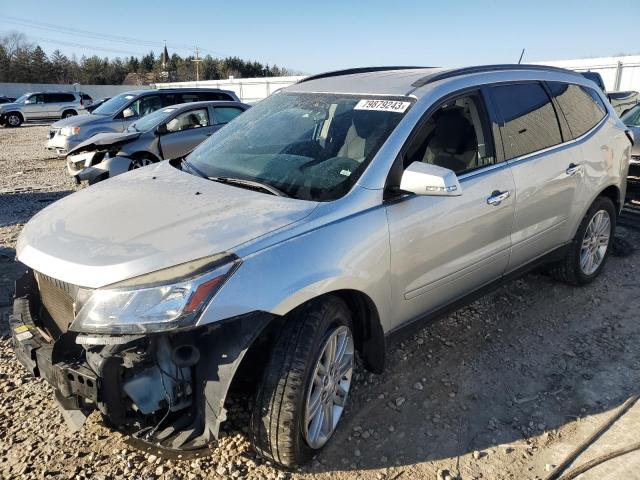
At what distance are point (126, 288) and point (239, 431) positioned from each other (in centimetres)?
112

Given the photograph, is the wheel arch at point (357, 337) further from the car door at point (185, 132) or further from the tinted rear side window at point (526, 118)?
the car door at point (185, 132)

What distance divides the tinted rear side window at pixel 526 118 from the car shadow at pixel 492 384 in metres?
1.35

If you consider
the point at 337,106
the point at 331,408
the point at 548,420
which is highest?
the point at 337,106

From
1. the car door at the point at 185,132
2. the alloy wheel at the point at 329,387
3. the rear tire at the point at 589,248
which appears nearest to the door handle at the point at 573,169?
the rear tire at the point at 589,248

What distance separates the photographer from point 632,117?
8.34 metres

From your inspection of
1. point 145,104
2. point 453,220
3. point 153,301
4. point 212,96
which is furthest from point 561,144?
point 145,104

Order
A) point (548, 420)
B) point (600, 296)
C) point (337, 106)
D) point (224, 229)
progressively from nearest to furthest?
point (224, 229) < point (548, 420) < point (337, 106) < point (600, 296)

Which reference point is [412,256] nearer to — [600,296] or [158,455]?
[158,455]

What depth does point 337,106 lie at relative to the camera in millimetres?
3133

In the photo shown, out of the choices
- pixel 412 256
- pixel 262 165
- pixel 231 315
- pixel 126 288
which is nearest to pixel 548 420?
A: pixel 412 256

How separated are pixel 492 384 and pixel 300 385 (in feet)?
4.98

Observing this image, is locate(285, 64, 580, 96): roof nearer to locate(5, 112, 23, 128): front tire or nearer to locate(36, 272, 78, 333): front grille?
locate(36, 272, 78, 333): front grille

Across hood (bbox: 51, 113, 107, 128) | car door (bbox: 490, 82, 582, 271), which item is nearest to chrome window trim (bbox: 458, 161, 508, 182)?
car door (bbox: 490, 82, 582, 271)

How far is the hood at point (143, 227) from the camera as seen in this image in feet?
6.71
